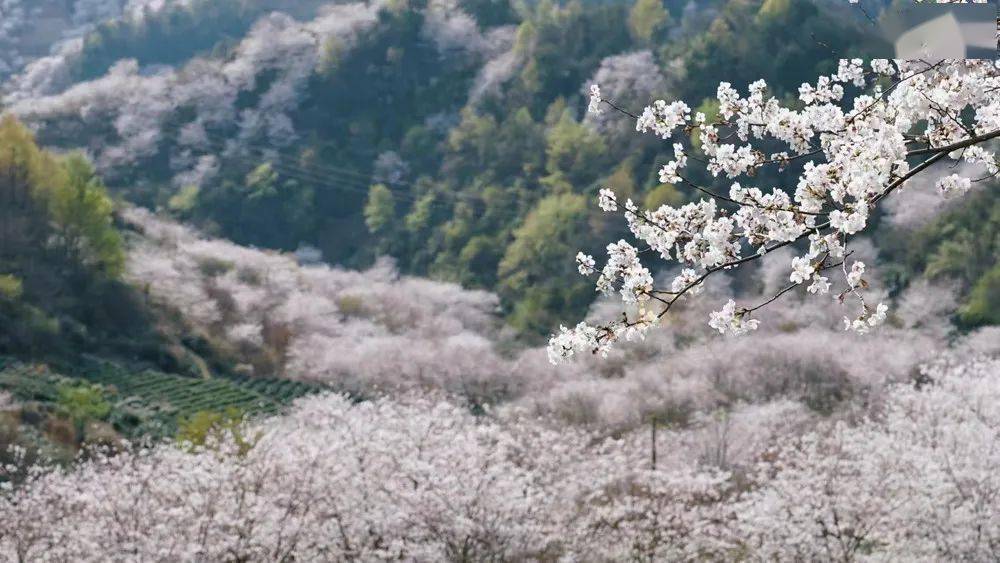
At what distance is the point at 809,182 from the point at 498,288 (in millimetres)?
42135

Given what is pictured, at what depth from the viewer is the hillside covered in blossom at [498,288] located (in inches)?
229

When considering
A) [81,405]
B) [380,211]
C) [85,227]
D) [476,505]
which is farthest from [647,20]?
[476,505]

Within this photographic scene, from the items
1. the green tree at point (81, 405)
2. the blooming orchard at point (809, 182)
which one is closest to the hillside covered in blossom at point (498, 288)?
the blooming orchard at point (809, 182)

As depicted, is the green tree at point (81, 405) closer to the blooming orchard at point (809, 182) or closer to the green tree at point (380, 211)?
the blooming orchard at point (809, 182)

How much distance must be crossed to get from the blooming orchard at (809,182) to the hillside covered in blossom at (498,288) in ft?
0.08

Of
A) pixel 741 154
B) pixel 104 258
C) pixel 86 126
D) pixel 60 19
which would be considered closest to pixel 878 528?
pixel 741 154

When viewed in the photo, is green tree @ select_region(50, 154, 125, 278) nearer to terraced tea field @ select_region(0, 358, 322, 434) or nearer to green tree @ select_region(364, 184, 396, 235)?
terraced tea field @ select_region(0, 358, 322, 434)

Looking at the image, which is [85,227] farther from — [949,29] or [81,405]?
[949,29]

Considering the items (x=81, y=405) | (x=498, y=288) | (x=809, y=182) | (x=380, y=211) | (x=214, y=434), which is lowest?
(x=214, y=434)

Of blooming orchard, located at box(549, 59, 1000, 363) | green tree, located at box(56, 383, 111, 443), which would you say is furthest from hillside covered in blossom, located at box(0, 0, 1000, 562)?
green tree, located at box(56, 383, 111, 443)

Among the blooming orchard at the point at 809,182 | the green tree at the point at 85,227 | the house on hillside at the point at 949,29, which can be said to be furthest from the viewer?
the green tree at the point at 85,227

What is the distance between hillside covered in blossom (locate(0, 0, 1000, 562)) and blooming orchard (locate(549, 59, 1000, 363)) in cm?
2

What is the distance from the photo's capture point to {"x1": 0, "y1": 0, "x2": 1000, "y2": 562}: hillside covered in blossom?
5809mm

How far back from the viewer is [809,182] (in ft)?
15.2
